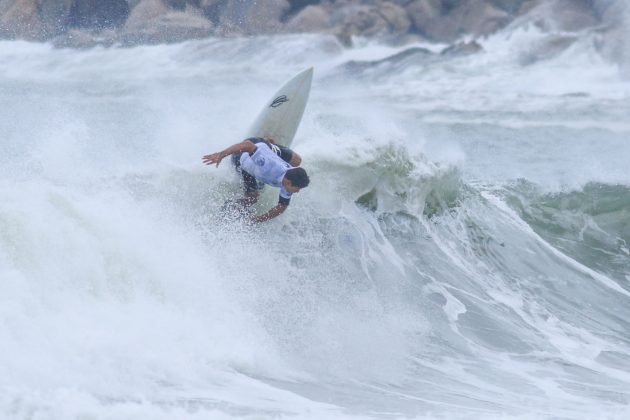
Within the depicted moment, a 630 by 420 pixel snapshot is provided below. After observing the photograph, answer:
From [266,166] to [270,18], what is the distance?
24614mm

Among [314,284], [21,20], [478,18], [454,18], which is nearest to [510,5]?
[478,18]

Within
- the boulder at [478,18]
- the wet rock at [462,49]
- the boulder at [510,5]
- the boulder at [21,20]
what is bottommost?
the boulder at [21,20]

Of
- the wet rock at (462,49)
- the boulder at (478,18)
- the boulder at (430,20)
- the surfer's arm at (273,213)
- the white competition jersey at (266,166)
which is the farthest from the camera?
the boulder at (430,20)

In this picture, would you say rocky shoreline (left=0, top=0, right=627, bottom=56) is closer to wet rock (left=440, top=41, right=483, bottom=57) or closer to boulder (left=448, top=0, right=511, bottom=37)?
boulder (left=448, top=0, right=511, bottom=37)

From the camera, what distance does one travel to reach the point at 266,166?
648 centimetres

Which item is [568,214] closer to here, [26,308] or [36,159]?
[36,159]

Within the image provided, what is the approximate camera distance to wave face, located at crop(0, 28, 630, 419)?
176 inches

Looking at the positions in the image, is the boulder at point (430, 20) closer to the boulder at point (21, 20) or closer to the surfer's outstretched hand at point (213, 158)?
the boulder at point (21, 20)

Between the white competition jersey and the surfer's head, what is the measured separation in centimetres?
20

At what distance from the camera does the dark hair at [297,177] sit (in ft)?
20.2

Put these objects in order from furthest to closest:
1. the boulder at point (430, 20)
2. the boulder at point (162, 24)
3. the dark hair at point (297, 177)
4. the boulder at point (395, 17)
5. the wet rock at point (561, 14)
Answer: the boulder at point (162, 24) < the boulder at point (395, 17) < the boulder at point (430, 20) < the wet rock at point (561, 14) < the dark hair at point (297, 177)

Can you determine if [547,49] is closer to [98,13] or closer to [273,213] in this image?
[98,13]

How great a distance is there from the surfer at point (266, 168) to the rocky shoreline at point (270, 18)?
23125 mm

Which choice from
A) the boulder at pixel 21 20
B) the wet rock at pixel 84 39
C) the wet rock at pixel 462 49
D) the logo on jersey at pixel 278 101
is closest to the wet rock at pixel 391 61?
the wet rock at pixel 462 49
